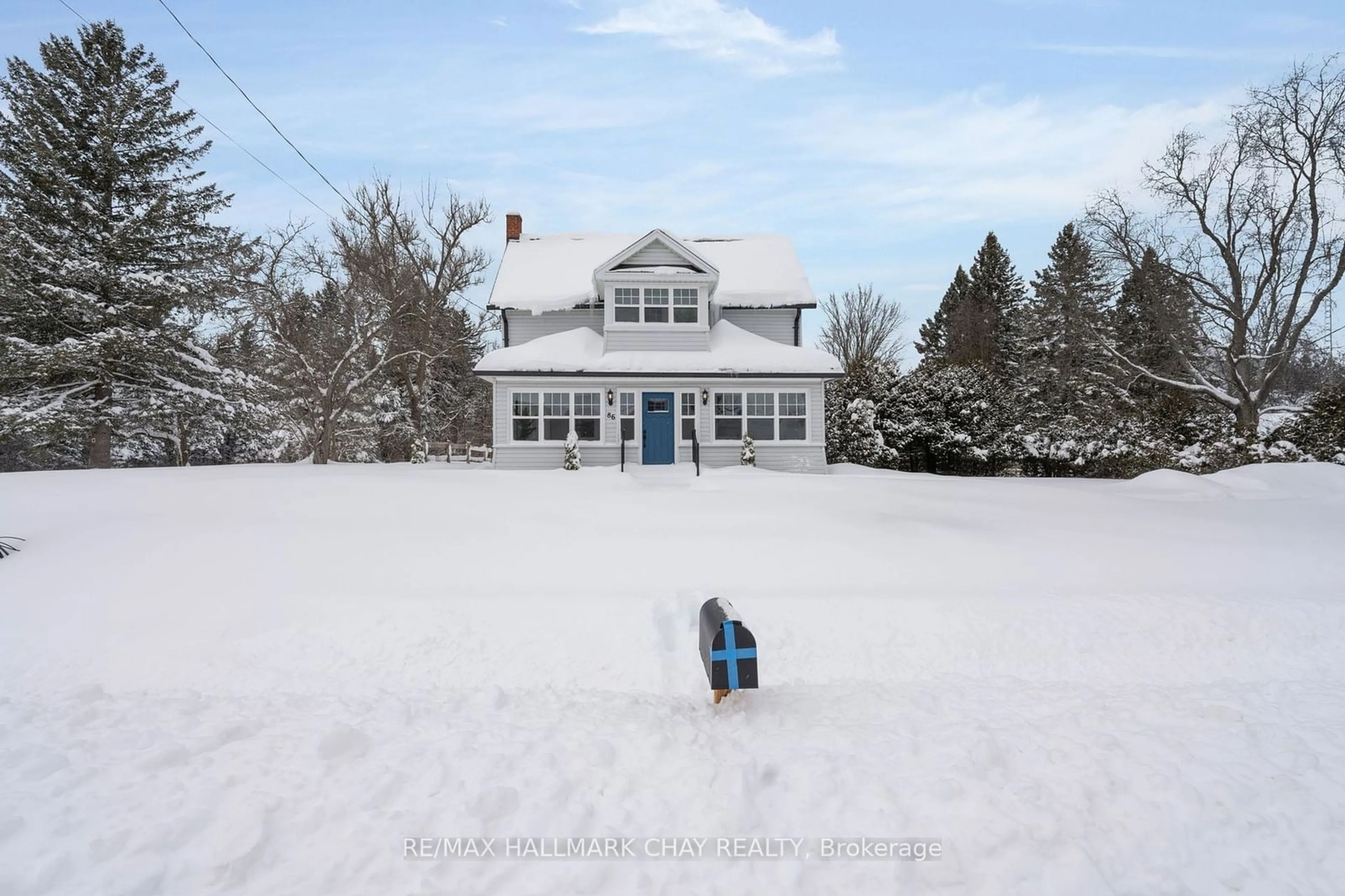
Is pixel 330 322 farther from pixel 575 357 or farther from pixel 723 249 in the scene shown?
pixel 723 249

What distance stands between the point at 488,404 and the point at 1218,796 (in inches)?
1312

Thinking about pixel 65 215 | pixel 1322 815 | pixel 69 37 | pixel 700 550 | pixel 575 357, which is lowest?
pixel 1322 815

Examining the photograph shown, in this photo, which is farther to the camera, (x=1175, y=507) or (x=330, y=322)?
(x=330, y=322)

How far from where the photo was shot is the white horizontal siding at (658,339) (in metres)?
18.9

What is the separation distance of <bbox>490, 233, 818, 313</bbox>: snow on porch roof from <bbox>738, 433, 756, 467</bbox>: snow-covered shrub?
5.21m

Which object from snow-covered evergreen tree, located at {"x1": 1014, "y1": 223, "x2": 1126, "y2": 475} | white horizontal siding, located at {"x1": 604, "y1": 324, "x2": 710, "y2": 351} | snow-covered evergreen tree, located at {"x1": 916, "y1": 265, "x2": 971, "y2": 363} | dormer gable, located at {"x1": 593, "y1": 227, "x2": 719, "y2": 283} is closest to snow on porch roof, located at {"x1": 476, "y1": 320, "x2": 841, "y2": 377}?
white horizontal siding, located at {"x1": 604, "y1": 324, "x2": 710, "y2": 351}

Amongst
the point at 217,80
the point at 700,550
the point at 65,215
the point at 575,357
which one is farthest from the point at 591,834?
the point at 65,215

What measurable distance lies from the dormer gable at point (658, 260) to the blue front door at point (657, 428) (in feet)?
12.0

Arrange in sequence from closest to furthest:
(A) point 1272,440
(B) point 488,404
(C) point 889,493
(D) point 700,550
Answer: (D) point 700,550 → (C) point 889,493 → (A) point 1272,440 → (B) point 488,404

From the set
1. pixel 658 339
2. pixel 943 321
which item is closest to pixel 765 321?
pixel 658 339

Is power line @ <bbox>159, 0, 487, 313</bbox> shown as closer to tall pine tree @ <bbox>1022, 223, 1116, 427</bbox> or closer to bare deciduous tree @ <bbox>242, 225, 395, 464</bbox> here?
bare deciduous tree @ <bbox>242, 225, 395, 464</bbox>

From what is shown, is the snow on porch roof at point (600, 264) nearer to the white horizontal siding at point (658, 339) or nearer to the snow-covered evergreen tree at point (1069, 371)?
the white horizontal siding at point (658, 339)

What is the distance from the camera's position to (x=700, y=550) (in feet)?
27.1

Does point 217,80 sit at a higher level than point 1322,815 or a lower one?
higher
